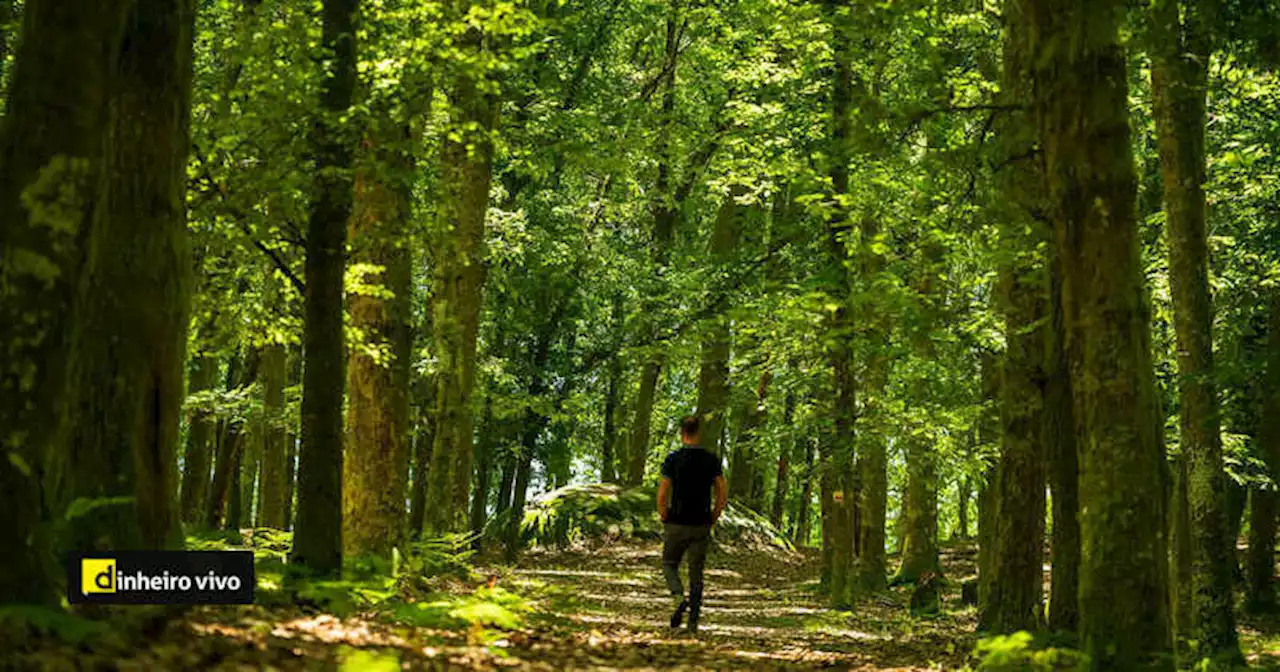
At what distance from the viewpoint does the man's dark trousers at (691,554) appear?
11.7 meters

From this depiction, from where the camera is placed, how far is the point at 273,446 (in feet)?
64.1

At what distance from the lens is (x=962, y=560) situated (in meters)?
28.6

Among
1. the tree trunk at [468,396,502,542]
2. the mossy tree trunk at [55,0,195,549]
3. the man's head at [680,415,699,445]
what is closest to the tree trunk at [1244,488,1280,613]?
the man's head at [680,415,699,445]

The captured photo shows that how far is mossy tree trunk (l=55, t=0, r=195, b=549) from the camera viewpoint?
6.23 m

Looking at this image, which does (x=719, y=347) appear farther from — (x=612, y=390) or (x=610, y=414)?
(x=610, y=414)

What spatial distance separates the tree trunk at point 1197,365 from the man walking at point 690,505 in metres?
5.45

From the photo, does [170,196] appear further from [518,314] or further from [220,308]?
[518,314]

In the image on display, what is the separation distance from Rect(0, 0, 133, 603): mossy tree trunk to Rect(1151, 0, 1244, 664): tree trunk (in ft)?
36.5

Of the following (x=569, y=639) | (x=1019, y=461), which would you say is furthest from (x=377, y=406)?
(x=1019, y=461)

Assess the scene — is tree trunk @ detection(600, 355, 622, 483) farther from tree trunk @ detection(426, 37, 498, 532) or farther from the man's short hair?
the man's short hair

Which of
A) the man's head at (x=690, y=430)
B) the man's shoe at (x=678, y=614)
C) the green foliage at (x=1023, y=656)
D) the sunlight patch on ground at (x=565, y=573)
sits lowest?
the sunlight patch on ground at (x=565, y=573)

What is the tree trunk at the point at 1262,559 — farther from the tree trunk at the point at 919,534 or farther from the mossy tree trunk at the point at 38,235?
the mossy tree trunk at the point at 38,235

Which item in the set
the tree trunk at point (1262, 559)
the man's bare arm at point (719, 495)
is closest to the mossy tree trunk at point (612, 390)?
the tree trunk at point (1262, 559)

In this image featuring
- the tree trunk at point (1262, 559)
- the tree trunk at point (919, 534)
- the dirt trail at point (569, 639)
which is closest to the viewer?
the dirt trail at point (569, 639)
